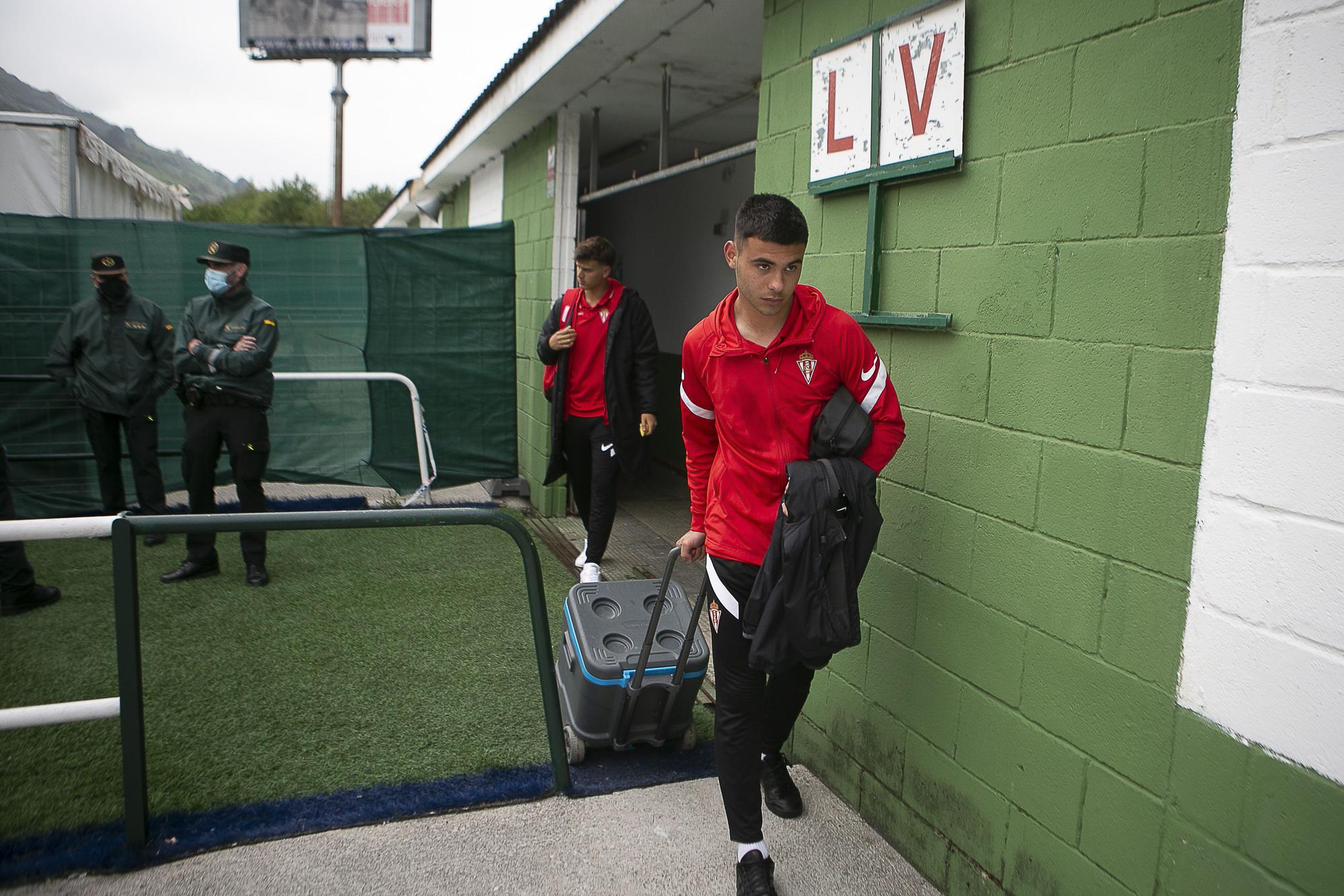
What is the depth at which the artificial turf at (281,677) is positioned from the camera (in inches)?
119

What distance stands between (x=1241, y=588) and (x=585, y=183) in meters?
6.27

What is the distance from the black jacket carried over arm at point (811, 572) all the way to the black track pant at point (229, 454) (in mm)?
3631

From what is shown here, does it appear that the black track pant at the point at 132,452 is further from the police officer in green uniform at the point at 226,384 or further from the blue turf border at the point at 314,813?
the blue turf border at the point at 314,813

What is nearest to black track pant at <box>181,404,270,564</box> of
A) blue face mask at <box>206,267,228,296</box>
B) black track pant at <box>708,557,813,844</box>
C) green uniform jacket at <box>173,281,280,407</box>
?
green uniform jacket at <box>173,281,280,407</box>

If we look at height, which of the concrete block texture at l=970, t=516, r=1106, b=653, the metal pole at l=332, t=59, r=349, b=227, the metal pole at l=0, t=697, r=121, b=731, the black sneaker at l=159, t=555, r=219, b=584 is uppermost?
the metal pole at l=332, t=59, r=349, b=227

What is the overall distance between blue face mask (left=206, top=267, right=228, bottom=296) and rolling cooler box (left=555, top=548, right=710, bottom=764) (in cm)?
292

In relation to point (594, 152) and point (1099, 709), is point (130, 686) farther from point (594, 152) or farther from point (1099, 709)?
point (594, 152)

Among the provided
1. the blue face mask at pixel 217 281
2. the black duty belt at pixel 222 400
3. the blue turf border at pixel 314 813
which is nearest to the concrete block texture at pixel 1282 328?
the blue turf border at pixel 314 813

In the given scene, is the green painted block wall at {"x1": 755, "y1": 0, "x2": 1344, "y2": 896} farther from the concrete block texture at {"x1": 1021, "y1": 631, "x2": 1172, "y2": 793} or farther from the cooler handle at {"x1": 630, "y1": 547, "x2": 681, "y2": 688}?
the cooler handle at {"x1": 630, "y1": 547, "x2": 681, "y2": 688}

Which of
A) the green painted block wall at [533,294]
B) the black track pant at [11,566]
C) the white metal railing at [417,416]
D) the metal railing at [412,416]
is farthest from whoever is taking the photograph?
the green painted block wall at [533,294]

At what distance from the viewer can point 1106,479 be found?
80.3 inches

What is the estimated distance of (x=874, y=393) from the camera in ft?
7.84

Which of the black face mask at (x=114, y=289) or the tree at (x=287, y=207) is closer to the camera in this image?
the black face mask at (x=114, y=289)

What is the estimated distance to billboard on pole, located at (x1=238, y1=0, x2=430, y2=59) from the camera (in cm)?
2697
